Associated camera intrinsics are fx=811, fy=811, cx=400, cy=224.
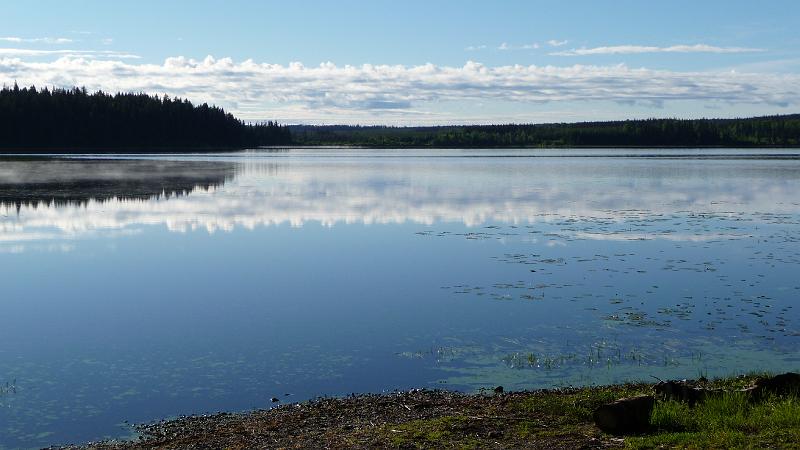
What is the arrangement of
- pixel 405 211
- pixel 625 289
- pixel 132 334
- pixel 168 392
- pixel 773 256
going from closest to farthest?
1. pixel 168 392
2. pixel 132 334
3. pixel 625 289
4. pixel 773 256
5. pixel 405 211

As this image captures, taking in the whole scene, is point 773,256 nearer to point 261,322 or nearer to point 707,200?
point 261,322

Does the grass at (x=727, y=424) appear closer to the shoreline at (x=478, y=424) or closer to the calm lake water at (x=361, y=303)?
the shoreline at (x=478, y=424)

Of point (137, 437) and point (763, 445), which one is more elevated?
point (763, 445)

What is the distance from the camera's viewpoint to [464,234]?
3506 centimetres

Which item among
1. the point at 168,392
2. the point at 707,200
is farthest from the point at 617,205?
the point at 168,392

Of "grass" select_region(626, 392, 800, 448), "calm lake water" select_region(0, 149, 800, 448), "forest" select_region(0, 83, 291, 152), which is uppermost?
"forest" select_region(0, 83, 291, 152)

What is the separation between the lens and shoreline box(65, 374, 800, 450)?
1089 centimetres

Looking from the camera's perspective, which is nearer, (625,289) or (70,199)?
(625,289)

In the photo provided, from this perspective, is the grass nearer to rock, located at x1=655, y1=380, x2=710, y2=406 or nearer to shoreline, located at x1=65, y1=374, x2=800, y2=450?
shoreline, located at x1=65, y1=374, x2=800, y2=450

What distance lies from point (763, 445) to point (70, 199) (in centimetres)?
4729

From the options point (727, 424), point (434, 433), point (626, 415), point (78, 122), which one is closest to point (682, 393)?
point (727, 424)

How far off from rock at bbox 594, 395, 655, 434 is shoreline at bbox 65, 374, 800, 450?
4.8 inches

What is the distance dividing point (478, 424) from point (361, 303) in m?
10.0

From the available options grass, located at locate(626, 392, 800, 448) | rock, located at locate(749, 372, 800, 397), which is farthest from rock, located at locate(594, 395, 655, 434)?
rock, located at locate(749, 372, 800, 397)
